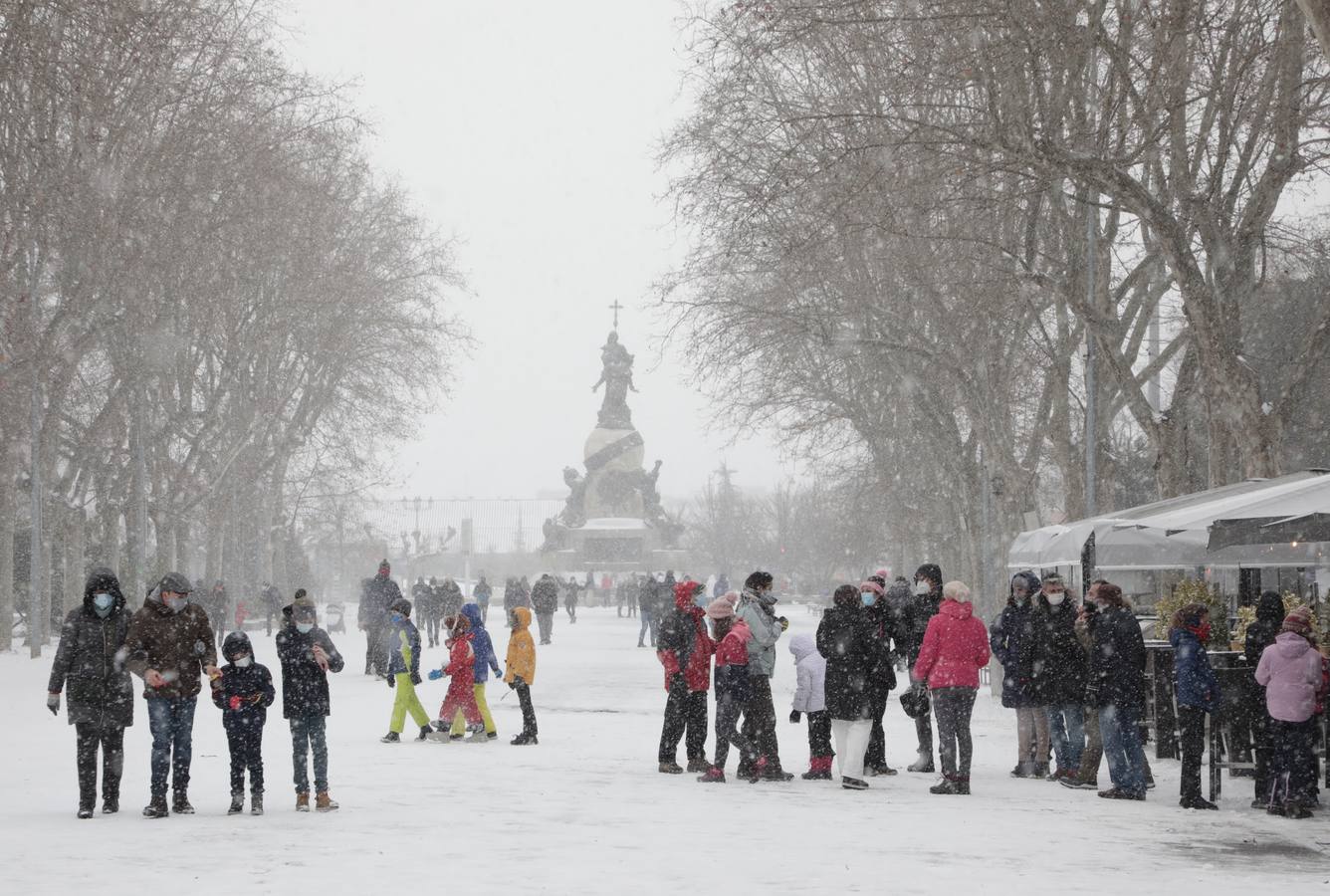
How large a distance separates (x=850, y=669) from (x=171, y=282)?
2214cm

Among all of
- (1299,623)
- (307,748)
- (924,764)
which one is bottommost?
(924,764)

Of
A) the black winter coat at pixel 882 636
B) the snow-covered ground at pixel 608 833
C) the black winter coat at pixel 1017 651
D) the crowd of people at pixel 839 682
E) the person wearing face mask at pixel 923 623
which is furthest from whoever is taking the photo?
the person wearing face mask at pixel 923 623

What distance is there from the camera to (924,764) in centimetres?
1543

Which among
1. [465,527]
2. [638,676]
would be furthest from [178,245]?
[465,527]

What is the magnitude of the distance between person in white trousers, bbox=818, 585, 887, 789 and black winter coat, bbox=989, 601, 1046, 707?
122cm

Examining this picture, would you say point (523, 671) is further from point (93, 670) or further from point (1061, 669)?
point (93, 670)

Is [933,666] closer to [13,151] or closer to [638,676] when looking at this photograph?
[638,676]

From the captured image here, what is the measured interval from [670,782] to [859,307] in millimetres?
20098

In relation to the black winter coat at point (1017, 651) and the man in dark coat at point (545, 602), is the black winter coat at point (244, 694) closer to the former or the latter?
the black winter coat at point (1017, 651)

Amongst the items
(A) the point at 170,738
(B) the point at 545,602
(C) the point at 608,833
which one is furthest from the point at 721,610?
(B) the point at 545,602

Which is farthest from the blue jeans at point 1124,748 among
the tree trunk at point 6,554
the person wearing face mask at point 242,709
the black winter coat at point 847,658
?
the tree trunk at point 6,554

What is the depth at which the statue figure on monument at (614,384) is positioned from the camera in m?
→ 85.3

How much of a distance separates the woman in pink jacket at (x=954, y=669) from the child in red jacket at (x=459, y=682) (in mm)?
5084

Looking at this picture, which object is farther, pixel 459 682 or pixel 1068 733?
pixel 459 682
